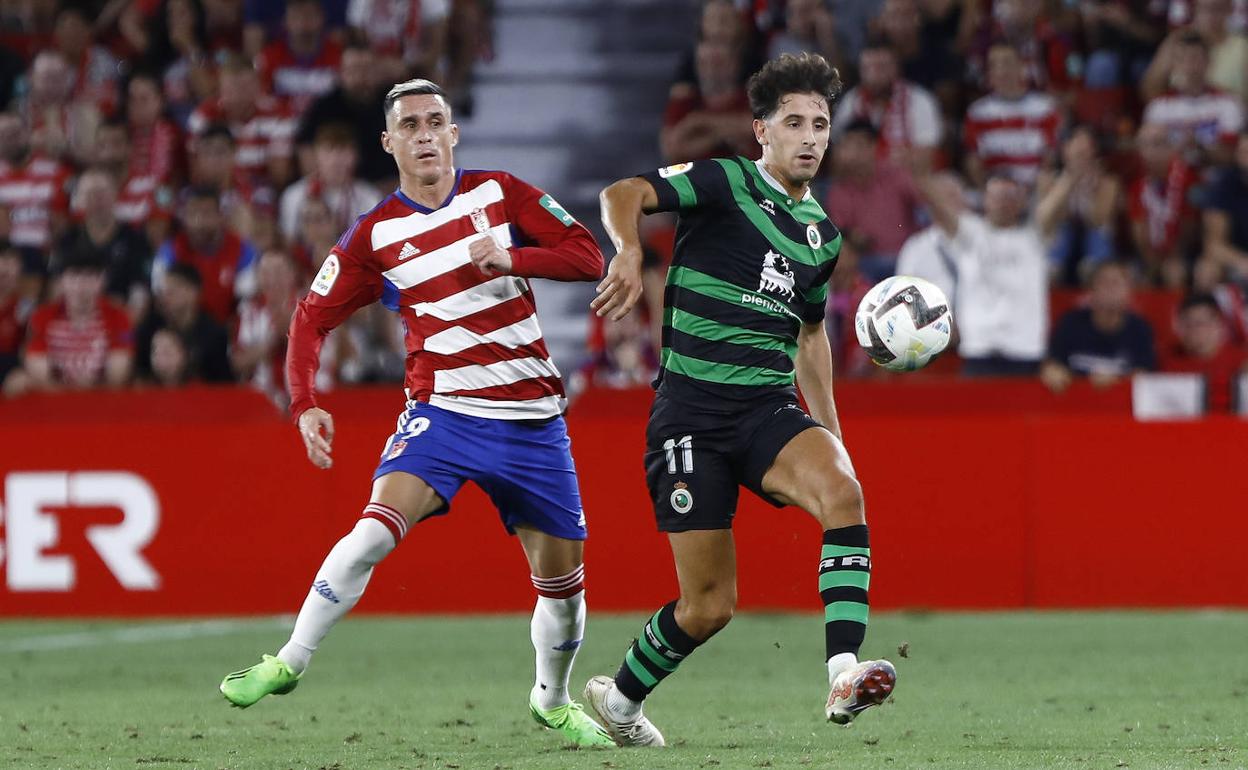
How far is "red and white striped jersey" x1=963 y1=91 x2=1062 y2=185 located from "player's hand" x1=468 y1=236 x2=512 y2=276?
307 inches

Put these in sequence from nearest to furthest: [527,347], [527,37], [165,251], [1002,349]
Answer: [527,347], [1002,349], [165,251], [527,37]

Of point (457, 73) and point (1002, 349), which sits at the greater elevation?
point (457, 73)

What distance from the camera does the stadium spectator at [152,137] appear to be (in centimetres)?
1515

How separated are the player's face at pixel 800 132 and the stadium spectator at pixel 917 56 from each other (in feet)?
26.2

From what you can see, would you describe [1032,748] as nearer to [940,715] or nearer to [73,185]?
[940,715]

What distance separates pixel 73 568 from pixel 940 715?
615cm

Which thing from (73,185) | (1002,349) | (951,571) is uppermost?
(73,185)

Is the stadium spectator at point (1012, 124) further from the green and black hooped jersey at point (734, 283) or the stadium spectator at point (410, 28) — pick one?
the green and black hooped jersey at point (734, 283)

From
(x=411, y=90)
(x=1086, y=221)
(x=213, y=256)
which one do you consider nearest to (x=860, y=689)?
(x=411, y=90)

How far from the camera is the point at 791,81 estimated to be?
6203mm

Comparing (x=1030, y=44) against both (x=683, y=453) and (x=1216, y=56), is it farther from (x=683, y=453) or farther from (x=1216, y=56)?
Answer: (x=683, y=453)

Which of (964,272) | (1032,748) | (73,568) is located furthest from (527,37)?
(1032,748)

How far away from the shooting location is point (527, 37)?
53.4 feet

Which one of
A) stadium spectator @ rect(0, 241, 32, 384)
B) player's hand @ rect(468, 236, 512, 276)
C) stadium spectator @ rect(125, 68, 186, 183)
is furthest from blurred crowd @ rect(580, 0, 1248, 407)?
player's hand @ rect(468, 236, 512, 276)
